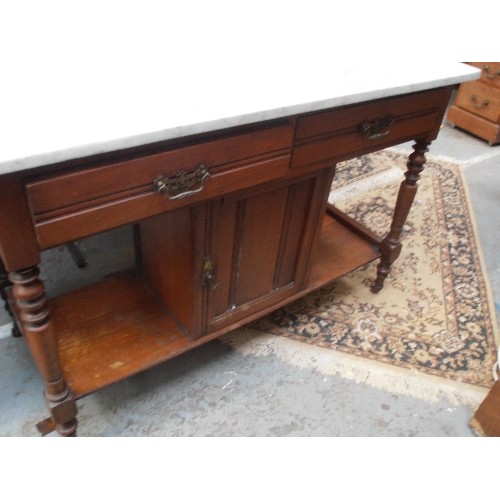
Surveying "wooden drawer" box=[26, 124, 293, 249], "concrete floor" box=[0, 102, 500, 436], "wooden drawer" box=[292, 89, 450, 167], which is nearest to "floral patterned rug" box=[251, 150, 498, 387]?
"concrete floor" box=[0, 102, 500, 436]

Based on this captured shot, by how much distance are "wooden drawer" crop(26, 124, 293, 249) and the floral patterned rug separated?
0.74 meters

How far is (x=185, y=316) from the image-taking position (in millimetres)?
1221

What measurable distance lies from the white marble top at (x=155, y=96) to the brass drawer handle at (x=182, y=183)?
0.29 ft

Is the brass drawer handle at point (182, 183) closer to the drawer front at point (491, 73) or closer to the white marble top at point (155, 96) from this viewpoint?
the white marble top at point (155, 96)

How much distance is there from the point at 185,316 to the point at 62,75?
630mm

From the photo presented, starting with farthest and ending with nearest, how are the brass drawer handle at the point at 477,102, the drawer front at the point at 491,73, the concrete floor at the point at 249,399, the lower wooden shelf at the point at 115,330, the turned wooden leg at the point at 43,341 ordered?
1. the brass drawer handle at the point at 477,102
2. the drawer front at the point at 491,73
3. the concrete floor at the point at 249,399
4. the lower wooden shelf at the point at 115,330
5. the turned wooden leg at the point at 43,341

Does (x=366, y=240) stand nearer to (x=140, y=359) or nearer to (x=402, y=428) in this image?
(x=402, y=428)

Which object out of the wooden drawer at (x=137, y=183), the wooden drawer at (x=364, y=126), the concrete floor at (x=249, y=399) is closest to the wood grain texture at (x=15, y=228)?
the wooden drawer at (x=137, y=183)

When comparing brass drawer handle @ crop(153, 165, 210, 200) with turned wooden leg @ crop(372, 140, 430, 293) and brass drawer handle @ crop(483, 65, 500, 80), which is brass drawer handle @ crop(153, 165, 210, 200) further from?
brass drawer handle @ crop(483, 65, 500, 80)

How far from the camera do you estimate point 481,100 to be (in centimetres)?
289

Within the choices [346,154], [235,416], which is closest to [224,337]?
[235,416]

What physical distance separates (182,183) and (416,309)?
1136 mm

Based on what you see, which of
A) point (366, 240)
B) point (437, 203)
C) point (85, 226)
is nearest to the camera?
point (85, 226)

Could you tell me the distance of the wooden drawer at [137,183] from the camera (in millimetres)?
724
